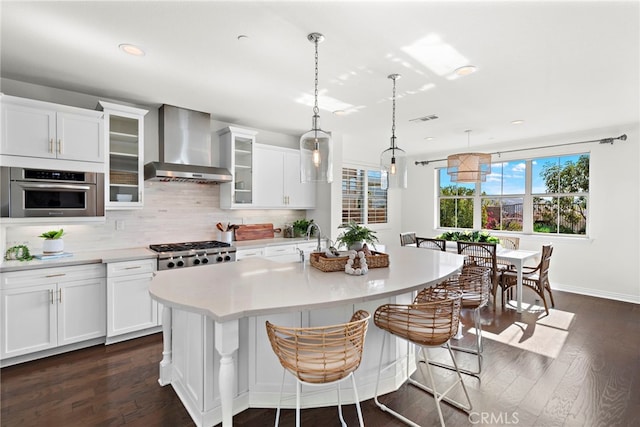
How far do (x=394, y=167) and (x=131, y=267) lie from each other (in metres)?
2.83

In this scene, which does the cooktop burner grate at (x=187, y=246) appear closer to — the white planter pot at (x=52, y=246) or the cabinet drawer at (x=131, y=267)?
the cabinet drawer at (x=131, y=267)

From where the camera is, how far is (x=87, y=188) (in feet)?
10.7

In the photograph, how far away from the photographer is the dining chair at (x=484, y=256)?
14.0 ft

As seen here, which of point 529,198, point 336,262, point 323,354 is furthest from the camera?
point 529,198

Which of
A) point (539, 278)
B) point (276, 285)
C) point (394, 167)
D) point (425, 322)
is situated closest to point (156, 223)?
point (276, 285)

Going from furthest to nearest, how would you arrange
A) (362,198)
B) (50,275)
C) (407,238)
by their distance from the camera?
(362,198) → (407,238) → (50,275)

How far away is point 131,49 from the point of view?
2502 millimetres

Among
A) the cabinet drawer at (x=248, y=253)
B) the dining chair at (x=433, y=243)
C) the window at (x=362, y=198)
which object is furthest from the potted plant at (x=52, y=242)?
the dining chair at (x=433, y=243)

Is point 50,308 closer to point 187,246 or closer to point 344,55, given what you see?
point 187,246

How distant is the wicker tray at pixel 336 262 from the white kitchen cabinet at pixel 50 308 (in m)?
2.23

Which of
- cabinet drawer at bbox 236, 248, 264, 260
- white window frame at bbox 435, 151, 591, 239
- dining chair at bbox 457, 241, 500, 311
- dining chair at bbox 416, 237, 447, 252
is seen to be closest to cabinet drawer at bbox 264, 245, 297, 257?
cabinet drawer at bbox 236, 248, 264, 260

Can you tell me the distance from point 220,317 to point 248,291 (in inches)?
15.6

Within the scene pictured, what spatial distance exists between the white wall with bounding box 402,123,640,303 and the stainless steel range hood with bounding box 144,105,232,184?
210 inches

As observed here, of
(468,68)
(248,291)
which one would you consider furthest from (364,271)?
(468,68)
